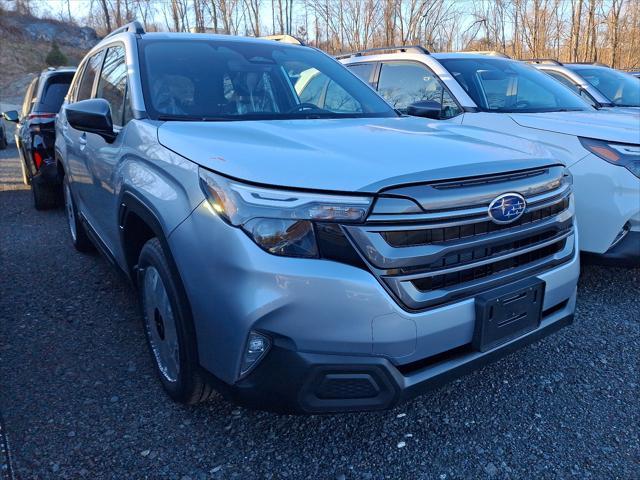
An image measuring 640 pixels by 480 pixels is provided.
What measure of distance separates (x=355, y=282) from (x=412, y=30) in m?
22.0

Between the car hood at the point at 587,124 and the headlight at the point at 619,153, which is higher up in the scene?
the car hood at the point at 587,124

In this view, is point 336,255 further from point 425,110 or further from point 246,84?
point 425,110

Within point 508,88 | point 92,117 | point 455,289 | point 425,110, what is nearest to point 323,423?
point 455,289

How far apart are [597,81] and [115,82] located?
6.46 m

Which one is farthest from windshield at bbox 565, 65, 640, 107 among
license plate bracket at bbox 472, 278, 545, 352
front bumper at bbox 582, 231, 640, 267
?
license plate bracket at bbox 472, 278, 545, 352

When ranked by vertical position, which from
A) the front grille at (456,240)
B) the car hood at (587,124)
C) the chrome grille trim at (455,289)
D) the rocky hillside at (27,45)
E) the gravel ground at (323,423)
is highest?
the rocky hillside at (27,45)

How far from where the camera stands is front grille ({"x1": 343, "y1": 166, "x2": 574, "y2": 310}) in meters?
1.70

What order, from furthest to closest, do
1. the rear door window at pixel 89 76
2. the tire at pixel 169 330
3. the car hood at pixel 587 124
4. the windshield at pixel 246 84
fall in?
the rear door window at pixel 89 76, the car hood at pixel 587 124, the windshield at pixel 246 84, the tire at pixel 169 330

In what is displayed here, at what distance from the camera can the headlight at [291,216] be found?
66.5 inches

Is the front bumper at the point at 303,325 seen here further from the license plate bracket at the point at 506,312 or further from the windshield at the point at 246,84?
the windshield at the point at 246,84

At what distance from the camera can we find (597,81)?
707 cm

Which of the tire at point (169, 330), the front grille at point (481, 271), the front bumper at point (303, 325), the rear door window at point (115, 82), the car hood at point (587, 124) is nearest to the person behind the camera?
the front bumper at point (303, 325)

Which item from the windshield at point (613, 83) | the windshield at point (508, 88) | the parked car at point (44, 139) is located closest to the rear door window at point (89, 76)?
the parked car at point (44, 139)

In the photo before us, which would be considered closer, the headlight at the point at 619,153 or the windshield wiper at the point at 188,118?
the windshield wiper at the point at 188,118
